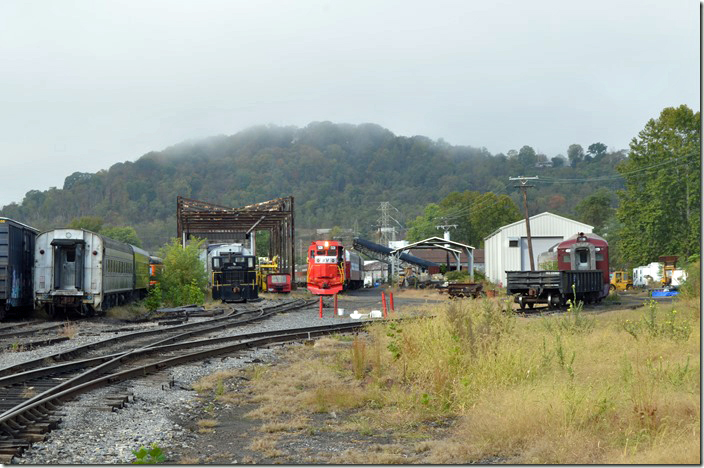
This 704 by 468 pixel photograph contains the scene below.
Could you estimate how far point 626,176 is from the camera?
63250 millimetres

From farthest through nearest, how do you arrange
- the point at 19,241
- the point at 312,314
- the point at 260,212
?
1. the point at 260,212
2. the point at 312,314
3. the point at 19,241

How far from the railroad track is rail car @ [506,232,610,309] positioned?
38.8 ft

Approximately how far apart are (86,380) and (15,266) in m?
16.1

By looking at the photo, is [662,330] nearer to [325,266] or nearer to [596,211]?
[325,266]

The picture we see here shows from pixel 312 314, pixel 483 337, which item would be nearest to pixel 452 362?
pixel 483 337

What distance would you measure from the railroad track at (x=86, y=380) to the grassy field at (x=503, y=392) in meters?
1.64

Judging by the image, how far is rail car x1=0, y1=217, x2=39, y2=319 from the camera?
25.8m

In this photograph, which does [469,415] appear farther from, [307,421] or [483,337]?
[483,337]

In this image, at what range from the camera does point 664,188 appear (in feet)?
199

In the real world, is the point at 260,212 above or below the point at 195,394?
above

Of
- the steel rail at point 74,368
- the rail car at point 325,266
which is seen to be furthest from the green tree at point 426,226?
the steel rail at point 74,368

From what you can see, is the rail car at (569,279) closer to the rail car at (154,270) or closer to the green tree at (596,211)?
the rail car at (154,270)

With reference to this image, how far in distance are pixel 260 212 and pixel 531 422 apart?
52.8 meters

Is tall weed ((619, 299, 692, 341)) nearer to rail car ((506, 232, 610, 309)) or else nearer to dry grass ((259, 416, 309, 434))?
dry grass ((259, 416, 309, 434))
